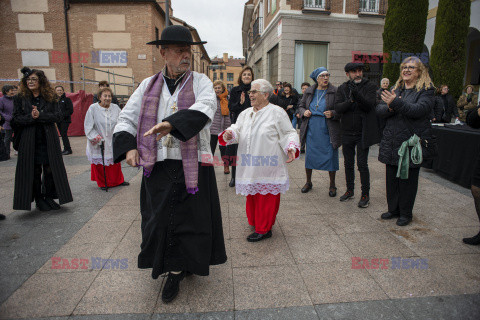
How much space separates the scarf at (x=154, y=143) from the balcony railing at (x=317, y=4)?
1316cm

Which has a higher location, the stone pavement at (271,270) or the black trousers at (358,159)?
the black trousers at (358,159)

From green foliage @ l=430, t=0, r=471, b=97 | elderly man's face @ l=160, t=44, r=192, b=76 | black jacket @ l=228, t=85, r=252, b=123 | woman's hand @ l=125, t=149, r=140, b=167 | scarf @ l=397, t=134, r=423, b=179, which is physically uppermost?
green foliage @ l=430, t=0, r=471, b=97

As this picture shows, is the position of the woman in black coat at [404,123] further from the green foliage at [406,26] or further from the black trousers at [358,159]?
the green foliage at [406,26]

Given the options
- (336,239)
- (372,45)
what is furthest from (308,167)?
(372,45)

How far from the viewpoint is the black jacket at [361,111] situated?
4.36 meters

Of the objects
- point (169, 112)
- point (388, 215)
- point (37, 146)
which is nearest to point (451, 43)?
point (388, 215)

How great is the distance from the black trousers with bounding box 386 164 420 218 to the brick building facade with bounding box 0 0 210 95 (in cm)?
1880

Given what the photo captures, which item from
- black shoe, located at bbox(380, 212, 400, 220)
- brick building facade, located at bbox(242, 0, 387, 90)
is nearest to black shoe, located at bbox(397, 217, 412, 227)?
black shoe, located at bbox(380, 212, 400, 220)

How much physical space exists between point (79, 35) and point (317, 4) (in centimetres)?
1552

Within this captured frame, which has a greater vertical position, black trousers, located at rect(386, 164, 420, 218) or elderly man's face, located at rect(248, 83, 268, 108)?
elderly man's face, located at rect(248, 83, 268, 108)

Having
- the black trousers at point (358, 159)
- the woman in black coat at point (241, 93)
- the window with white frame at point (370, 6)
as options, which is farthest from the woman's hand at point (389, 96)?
the window with white frame at point (370, 6)

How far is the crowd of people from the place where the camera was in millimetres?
2316

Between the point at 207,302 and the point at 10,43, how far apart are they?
24.3 m

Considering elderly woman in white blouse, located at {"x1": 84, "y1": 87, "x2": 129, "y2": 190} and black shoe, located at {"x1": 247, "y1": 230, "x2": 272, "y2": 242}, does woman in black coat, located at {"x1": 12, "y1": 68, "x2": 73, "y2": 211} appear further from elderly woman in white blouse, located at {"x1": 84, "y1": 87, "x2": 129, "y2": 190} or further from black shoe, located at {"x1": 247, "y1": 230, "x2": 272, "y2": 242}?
black shoe, located at {"x1": 247, "y1": 230, "x2": 272, "y2": 242}
